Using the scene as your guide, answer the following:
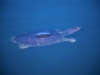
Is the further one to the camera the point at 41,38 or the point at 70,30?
the point at 70,30

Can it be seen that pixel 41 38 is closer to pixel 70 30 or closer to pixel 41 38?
pixel 41 38

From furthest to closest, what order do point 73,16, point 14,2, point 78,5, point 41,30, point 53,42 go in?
point 14,2 < point 78,5 < point 73,16 < point 41,30 < point 53,42

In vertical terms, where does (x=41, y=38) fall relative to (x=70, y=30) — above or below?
below

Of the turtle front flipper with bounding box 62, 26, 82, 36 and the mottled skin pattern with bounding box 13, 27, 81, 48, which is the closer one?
the mottled skin pattern with bounding box 13, 27, 81, 48

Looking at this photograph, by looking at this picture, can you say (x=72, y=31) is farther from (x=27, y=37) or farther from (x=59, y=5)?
(x=59, y=5)

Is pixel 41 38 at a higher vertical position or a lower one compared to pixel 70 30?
lower

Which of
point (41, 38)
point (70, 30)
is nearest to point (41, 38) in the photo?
point (41, 38)

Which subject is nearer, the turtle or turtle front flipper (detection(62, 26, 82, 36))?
the turtle

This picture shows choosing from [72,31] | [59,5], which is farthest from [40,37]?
[59,5]
